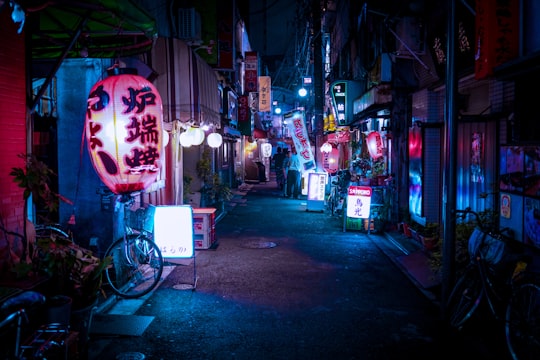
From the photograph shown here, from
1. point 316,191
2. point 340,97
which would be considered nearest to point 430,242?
point 316,191

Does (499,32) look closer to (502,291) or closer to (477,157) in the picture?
(477,157)

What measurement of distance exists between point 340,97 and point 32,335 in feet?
64.3

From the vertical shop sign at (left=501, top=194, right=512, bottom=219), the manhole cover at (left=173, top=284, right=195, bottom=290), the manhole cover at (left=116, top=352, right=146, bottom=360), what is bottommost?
the manhole cover at (left=116, top=352, right=146, bottom=360)

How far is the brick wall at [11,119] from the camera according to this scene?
19.7 ft

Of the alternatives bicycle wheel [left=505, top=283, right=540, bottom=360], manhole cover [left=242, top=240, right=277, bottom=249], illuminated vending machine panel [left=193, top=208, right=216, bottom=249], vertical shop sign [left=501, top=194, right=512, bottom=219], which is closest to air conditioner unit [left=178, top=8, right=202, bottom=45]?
illuminated vending machine panel [left=193, top=208, right=216, bottom=249]

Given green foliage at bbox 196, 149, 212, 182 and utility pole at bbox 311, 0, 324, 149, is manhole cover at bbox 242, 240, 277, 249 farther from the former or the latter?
utility pole at bbox 311, 0, 324, 149

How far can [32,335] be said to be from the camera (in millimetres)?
4559

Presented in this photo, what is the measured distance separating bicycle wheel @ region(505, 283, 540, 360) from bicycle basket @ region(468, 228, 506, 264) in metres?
0.71

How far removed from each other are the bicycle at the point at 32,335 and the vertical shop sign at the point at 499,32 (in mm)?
6967

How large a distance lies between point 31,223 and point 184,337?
283cm

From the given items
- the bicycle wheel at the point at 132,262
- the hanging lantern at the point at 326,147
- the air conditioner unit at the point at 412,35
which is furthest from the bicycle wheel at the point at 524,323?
the hanging lantern at the point at 326,147

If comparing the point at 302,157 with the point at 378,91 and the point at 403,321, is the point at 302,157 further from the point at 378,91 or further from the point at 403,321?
the point at 403,321

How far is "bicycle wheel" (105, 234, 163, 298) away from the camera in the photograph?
8898 mm

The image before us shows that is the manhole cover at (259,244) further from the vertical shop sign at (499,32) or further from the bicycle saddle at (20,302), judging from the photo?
the bicycle saddle at (20,302)
